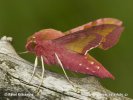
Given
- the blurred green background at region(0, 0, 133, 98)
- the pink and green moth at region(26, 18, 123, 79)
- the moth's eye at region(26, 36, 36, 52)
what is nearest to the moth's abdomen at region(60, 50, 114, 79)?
the pink and green moth at region(26, 18, 123, 79)

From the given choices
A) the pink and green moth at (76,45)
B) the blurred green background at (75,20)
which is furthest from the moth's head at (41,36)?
the blurred green background at (75,20)

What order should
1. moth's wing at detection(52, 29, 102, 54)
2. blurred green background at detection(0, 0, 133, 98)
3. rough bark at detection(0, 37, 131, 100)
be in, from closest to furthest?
rough bark at detection(0, 37, 131, 100) < moth's wing at detection(52, 29, 102, 54) < blurred green background at detection(0, 0, 133, 98)

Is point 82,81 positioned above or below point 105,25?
below

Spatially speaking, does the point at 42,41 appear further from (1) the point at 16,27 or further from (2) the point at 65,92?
(1) the point at 16,27

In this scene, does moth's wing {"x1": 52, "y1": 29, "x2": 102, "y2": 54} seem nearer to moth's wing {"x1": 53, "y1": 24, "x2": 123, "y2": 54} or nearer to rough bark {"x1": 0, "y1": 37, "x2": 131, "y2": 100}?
moth's wing {"x1": 53, "y1": 24, "x2": 123, "y2": 54}

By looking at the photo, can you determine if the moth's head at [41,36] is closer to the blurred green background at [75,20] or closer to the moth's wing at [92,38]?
the moth's wing at [92,38]

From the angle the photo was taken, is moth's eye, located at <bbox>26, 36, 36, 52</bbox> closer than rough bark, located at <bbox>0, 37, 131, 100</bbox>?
No

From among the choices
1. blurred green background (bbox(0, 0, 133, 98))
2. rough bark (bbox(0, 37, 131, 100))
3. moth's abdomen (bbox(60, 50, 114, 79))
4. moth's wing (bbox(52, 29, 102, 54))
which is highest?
blurred green background (bbox(0, 0, 133, 98))

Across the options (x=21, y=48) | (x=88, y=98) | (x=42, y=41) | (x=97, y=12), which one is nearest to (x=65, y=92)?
(x=88, y=98)
